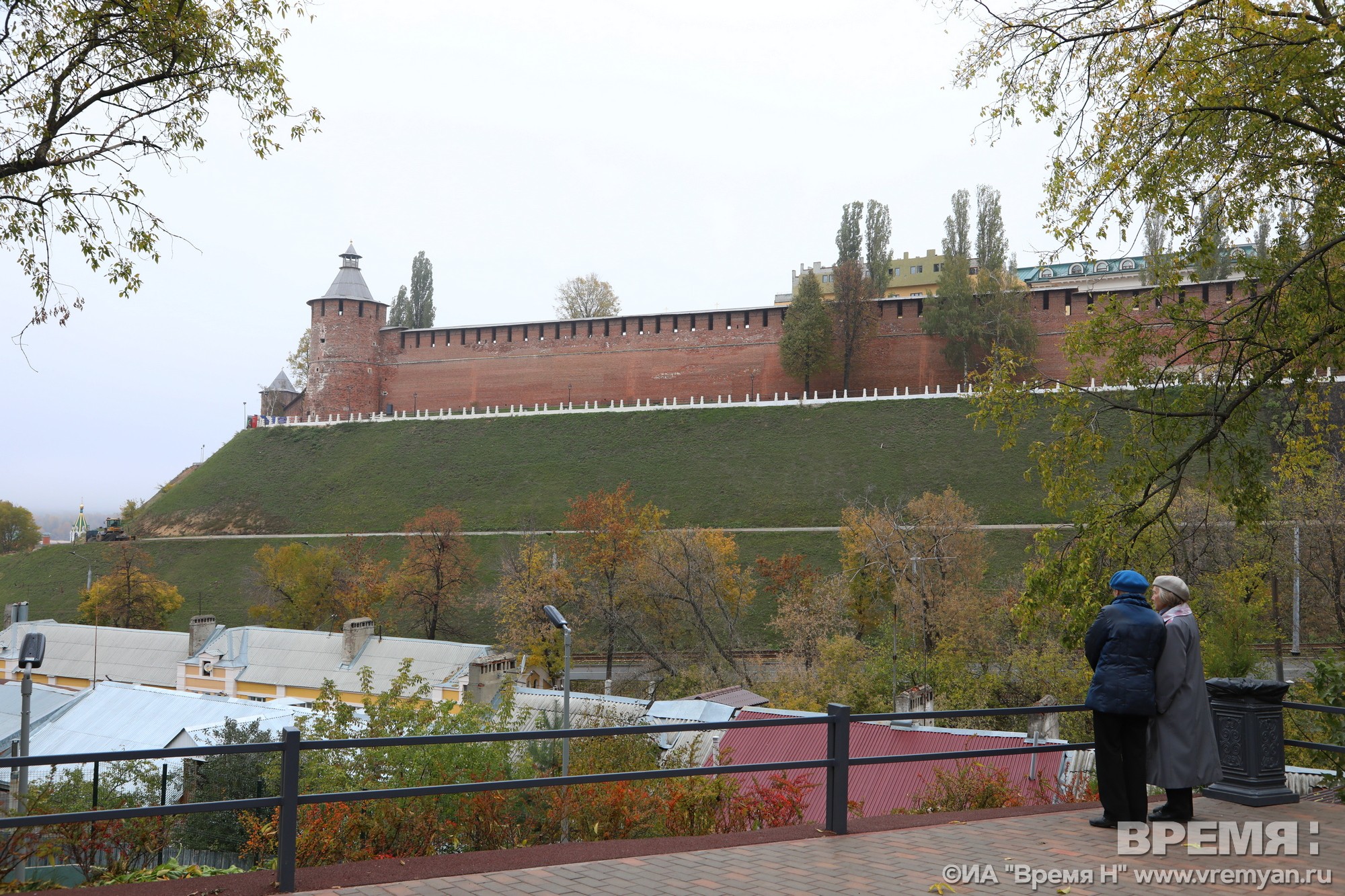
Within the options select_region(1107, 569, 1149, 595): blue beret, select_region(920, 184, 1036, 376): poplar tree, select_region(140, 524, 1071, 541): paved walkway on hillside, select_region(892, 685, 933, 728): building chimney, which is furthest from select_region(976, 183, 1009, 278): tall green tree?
select_region(1107, 569, 1149, 595): blue beret

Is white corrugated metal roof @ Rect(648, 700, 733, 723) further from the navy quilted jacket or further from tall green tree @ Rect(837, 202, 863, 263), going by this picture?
tall green tree @ Rect(837, 202, 863, 263)

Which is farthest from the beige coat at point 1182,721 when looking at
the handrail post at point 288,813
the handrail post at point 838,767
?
the handrail post at point 288,813

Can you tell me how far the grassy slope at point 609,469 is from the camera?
33000mm

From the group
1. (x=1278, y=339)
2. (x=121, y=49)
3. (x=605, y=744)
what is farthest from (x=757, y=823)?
(x=121, y=49)

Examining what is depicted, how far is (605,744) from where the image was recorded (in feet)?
28.4

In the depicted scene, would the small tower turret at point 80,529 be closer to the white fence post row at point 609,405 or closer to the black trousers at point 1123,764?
the white fence post row at point 609,405

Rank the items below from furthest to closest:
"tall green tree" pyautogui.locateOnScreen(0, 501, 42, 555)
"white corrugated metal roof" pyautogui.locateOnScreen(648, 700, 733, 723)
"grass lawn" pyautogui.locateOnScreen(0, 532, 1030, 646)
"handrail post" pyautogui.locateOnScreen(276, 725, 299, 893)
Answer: "tall green tree" pyautogui.locateOnScreen(0, 501, 42, 555), "grass lawn" pyautogui.locateOnScreen(0, 532, 1030, 646), "white corrugated metal roof" pyautogui.locateOnScreen(648, 700, 733, 723), "handrail post" pyautogui.locateOnScreen(276, 725, 299, 893)

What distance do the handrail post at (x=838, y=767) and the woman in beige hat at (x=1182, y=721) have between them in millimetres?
1401

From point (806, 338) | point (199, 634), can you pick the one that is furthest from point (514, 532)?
point (806, 338)

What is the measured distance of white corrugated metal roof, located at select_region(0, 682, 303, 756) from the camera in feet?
49.7

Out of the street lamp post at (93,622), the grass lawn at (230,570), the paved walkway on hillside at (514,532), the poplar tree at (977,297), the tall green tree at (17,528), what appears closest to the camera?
the street lamp post at (93,622)

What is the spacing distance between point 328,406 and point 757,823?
46305 mm

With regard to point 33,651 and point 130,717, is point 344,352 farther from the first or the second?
point 33,651

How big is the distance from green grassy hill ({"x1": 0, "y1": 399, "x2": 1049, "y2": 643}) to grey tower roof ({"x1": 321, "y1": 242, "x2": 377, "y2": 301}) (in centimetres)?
778
